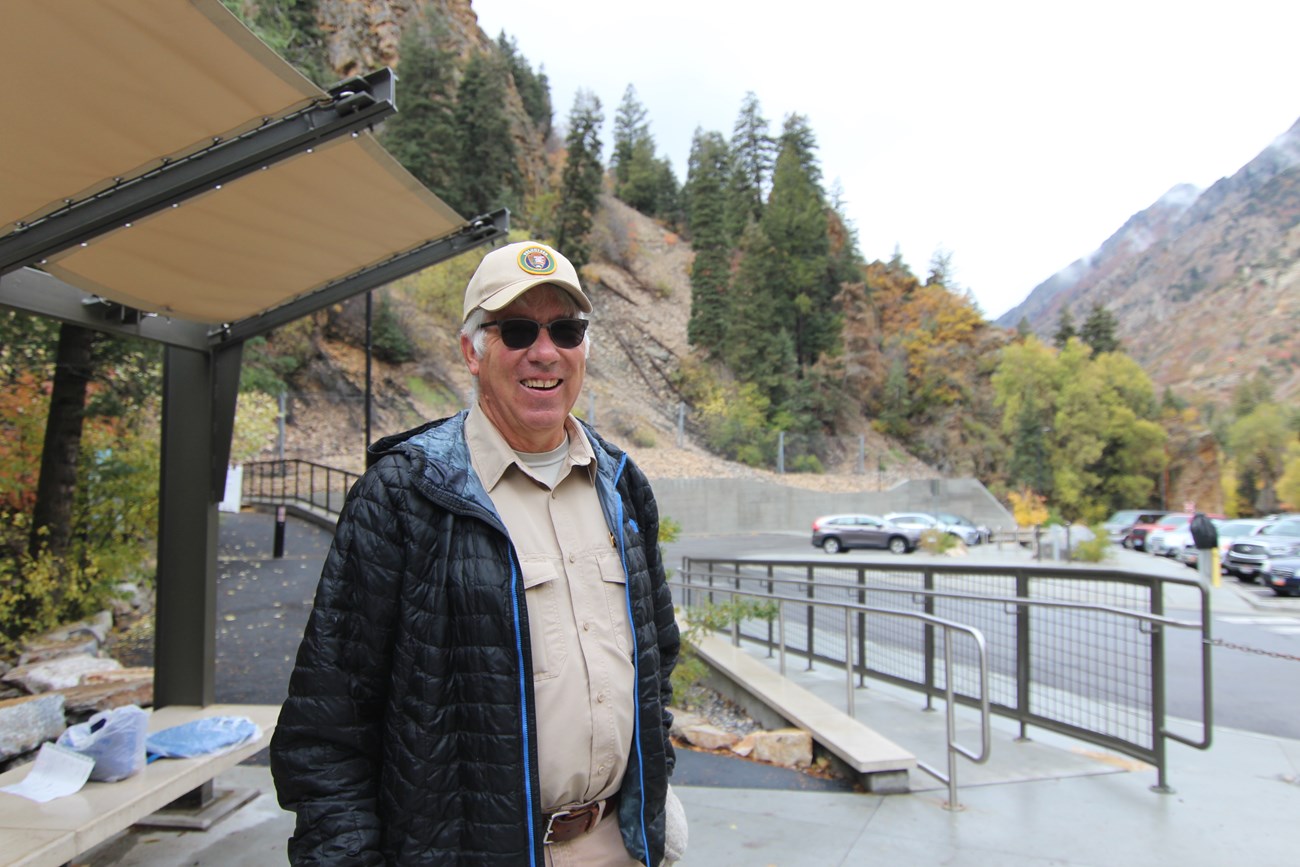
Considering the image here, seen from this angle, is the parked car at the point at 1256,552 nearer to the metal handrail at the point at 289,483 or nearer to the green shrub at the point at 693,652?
the green shrub at the point at 693,652

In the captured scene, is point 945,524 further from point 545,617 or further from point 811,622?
point 545,617

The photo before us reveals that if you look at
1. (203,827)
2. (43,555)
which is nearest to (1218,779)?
(203,827)

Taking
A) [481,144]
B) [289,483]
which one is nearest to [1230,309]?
[481,144]

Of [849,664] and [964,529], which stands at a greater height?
[849,664]

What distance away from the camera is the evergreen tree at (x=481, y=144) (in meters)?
39.7

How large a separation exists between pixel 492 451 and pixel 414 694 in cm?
50

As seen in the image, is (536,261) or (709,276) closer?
(536,261)

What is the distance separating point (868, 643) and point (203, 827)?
5112 mm

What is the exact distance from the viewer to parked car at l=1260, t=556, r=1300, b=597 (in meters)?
15.1

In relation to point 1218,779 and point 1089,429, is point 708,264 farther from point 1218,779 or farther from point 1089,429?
point 1218,779

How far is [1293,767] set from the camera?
467 centimetres

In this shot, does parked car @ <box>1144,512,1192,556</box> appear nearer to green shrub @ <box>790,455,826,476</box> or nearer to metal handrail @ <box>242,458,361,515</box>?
green shrub @ <box>790,455,826,476</box>

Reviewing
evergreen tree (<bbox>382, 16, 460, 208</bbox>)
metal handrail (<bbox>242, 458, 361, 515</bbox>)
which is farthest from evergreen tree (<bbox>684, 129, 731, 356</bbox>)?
metal handrail (<bbox>242, 458, 361, 515</bbox>)

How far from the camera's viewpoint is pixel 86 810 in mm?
2762
